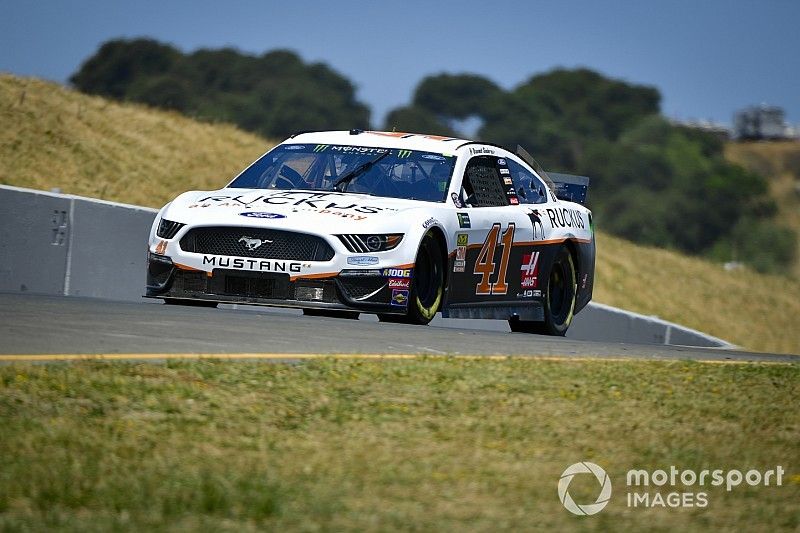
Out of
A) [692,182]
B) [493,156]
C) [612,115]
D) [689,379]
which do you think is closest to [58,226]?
[493,156]

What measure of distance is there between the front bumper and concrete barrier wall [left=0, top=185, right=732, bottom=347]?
3.68m

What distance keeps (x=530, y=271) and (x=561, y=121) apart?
4364 inches

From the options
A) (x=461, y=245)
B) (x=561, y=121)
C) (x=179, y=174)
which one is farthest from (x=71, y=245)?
(x=561, y=121)

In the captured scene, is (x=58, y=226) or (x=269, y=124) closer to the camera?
(x=58, y=226)

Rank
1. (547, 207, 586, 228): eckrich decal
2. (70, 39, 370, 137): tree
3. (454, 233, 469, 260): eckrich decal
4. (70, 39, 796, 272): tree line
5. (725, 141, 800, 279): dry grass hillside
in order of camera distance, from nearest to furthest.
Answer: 1. (454, 233, 469, 260): eckrich decal
2. (547, 207, 586, 228): eckrich decal
3. (70, 39, 796, 272): tree line
4. (725, 141, 800, 279): dry grass hillside
5. (70, 39, 370, 137): tree

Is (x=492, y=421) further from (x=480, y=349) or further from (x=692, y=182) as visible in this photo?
(x=692, y=182)

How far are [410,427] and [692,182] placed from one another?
301ft

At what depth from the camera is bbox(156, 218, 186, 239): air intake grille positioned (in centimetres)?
1176

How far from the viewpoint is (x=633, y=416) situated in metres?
7.45

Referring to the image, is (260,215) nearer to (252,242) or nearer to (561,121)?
(252,242)

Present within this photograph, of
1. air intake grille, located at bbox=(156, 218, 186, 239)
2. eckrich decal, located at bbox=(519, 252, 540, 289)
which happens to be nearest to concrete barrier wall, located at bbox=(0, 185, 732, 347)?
eckrich decal, located at bbox=(519, 252, 540, 289)

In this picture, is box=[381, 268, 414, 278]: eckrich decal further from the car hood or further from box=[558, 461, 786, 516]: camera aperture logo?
box=[558, 461, 786, 516]: camera aperture logo

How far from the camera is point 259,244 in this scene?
11.5m

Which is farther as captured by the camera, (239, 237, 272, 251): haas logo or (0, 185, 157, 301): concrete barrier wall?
(0, 185, 157, 301): concrete barrier wall
